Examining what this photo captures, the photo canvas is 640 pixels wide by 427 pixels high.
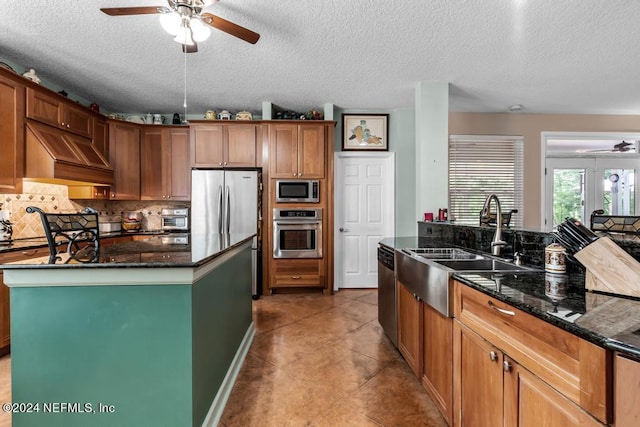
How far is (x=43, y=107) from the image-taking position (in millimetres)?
2977

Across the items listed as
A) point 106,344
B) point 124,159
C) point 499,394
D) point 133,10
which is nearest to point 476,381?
point 499,394

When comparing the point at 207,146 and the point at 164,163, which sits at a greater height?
the point at 207,146

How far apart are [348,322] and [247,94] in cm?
299

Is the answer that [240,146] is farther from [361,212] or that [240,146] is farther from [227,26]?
[227,26]

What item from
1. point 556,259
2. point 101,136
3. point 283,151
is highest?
point 101,136

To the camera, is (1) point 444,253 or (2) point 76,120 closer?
(1) point 444,253

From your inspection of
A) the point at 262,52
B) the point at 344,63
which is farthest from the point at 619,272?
the point at 262,52

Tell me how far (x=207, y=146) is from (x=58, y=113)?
154 cm

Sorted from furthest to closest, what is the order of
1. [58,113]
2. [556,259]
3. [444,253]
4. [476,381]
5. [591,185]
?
1. [591,185]
2. [58,113]
3. [444,253]
4. [556,259]
5. [476,381]

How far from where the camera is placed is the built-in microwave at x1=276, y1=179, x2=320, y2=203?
404cm

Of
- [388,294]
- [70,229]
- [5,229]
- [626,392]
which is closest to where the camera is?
[626,392]

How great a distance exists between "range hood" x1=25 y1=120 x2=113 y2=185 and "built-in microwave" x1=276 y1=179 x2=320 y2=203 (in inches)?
86.3

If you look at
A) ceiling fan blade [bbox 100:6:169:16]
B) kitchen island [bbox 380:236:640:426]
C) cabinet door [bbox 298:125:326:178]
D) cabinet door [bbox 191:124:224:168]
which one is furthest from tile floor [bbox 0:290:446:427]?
ceiling fan blade [bbox 100:6:169:16]

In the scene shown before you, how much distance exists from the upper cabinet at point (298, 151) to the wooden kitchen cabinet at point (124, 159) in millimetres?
1934
